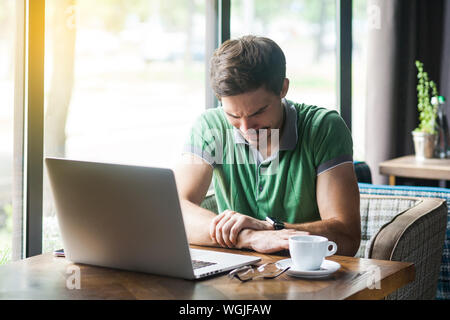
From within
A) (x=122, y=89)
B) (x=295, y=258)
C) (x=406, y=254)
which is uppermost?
(x=122, y=89)

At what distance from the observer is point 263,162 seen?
194 centimetres

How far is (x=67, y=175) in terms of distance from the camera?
4.51 feet

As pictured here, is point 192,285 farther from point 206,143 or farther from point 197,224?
point 206,143

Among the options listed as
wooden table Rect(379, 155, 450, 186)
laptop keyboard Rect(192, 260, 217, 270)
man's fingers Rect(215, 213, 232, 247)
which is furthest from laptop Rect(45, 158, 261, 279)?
wooden table Rect(379, 155, 450, 186)

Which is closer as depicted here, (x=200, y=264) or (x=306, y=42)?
(x=200, y=264)

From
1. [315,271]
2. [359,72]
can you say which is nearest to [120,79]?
[315,271]

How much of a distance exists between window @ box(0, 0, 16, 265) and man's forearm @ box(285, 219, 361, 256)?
0.90 metres

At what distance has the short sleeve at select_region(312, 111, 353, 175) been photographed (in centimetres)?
183

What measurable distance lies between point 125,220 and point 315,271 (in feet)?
1.36

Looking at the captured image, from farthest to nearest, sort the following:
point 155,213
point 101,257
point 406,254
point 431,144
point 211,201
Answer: point 431,144, point 211,201, point 406,254, point 101,257, point 155,213

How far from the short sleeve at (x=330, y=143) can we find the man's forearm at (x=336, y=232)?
0.20 metres
